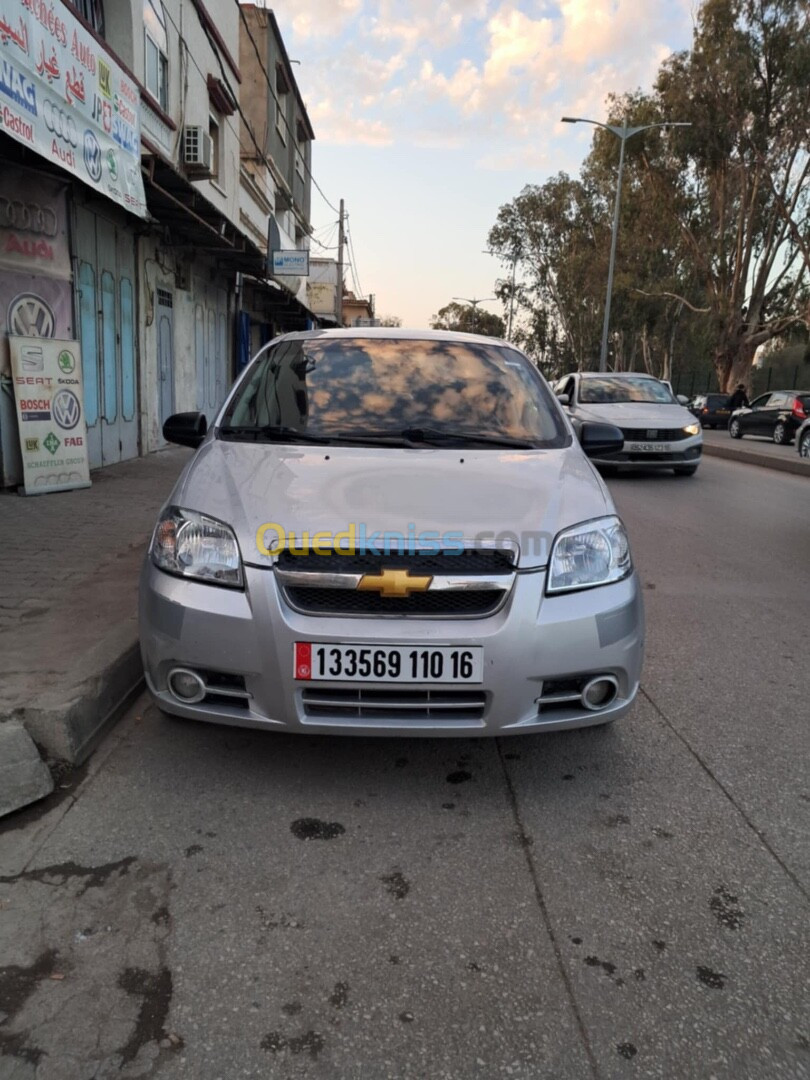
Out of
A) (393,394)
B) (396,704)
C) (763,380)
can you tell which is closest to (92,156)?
(393,394)

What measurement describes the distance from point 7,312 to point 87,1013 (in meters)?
7.26

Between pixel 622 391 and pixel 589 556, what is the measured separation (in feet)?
37.0

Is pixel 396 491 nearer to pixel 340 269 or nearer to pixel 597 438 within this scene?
pixel 597 438

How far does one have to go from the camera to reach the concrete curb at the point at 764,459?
14703 millimetres

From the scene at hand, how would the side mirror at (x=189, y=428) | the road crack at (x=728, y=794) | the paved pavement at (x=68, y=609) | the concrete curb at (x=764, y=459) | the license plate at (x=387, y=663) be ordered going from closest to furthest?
the road crack at (x=728, y=794)
the license plate at (x=387, y=663)
the paved pavement at (x=68, y=609)
the side mirror at (x=189, y=428)
the concrete curb at (x=764, y=459)

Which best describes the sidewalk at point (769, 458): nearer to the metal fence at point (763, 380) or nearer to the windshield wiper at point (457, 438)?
the windshield wiper at point (457, 438)

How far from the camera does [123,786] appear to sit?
281cm

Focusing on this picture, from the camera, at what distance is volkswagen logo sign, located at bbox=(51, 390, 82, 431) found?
7.93m

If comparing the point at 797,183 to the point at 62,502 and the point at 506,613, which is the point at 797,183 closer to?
the point at 62,502

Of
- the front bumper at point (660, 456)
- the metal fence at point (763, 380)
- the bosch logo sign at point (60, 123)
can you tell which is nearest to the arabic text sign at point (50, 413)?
the bosch logo sign at point (60, 123)

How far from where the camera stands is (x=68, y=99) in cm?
A: 670

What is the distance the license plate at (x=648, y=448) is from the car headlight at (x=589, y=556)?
373 inches

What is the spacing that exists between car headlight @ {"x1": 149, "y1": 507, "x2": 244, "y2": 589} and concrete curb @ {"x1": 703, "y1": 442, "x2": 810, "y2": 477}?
46.3 ft

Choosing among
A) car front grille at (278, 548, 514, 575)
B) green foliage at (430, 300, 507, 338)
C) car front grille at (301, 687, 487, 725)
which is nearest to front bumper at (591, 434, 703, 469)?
car front grille at (278, 548, 514, 575)
